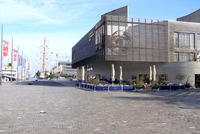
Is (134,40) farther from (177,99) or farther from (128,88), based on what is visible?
(177,99)

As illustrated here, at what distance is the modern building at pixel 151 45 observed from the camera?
46375 mm

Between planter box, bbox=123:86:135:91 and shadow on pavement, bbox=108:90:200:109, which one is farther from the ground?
planter box, bbox=123:86:135:91

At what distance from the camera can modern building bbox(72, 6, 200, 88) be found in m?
46.4

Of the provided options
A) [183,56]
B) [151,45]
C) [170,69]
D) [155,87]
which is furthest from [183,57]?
[155,87]

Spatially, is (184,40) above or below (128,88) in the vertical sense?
above

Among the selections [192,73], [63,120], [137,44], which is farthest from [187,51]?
[63,120]

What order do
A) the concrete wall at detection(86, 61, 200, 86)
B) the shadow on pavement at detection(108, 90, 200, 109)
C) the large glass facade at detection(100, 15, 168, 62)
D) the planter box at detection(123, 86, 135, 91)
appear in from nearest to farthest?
the shadow on pavement at detection(108, 90, 200, 109) < the planter box at detection(123, 86, 135, 91) < the large glass facade at detection(100, 15, 168, 62) < the concrete wall at detection(86, 61, 200, 86)

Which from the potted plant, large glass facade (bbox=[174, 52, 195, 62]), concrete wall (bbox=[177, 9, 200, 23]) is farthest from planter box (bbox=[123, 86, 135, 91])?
concrete wall (bbox=[177, 9, 200, 23])

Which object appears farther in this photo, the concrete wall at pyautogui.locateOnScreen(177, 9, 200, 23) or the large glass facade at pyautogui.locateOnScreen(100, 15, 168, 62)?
the concrete wall at pyautogui.locateOnScreen(177, 9, 200, 23)

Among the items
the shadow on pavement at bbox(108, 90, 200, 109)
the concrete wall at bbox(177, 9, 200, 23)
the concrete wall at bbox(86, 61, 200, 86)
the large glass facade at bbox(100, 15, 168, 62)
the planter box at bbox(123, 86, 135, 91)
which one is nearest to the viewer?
the shadow on pavement at bbox(108, 90, 200, 109)

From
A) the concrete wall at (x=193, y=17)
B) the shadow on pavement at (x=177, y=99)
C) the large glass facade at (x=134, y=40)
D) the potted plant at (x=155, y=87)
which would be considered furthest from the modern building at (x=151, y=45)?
the shadow on pavement at (x=177, y=99)

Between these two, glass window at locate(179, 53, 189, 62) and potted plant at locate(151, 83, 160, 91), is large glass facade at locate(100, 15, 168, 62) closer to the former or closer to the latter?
glass window at locate(179, 53, 189, 62)

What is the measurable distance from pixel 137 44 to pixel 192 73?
33.4 ft

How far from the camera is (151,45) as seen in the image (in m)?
48.5
